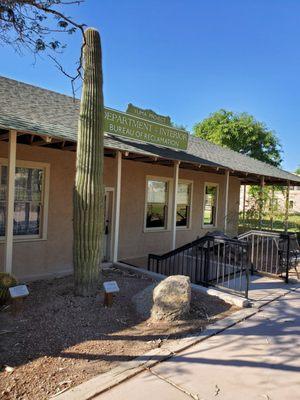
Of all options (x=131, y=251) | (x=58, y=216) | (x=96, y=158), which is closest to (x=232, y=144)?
(x=131, y=251)

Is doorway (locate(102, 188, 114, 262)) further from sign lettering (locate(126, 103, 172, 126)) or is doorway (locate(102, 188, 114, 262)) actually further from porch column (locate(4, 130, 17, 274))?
porch column (locate(4, 130, 17, 274))

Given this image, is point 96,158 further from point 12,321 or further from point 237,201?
point 237,201

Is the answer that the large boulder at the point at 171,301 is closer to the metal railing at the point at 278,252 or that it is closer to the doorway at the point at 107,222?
the metal railing at the point at 278,252

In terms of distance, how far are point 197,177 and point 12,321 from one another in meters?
9.62

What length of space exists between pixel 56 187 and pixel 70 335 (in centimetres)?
475

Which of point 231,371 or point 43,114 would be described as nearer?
point 231,371

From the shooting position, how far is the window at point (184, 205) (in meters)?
13.1

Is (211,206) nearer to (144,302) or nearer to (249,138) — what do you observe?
(144,302)

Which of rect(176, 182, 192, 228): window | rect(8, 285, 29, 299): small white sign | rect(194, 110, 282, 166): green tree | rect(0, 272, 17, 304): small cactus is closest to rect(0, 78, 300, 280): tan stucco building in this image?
rect(176, 182, 192, 228): window

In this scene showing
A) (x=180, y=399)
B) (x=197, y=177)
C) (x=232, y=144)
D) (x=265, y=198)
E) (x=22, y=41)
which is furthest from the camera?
(x=232, y=144)

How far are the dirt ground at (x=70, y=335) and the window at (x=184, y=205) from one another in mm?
6594

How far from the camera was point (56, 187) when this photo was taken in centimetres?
888

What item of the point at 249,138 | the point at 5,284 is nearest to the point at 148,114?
the point at 5,284

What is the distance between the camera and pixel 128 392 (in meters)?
3.51
